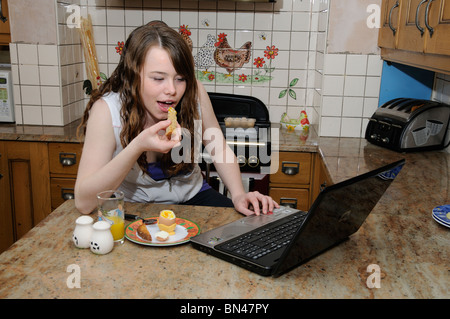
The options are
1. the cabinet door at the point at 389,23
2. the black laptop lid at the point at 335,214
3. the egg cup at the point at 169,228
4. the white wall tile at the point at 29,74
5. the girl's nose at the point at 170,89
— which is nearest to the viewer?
the black laptop lid at the point at 335,214

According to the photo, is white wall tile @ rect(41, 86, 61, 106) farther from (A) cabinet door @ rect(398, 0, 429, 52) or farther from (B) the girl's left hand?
(A) cabinet door @ rect(398, 0, 429, 52)

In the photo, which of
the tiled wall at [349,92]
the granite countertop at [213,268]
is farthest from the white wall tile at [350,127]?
the granite countertop at [213,268]

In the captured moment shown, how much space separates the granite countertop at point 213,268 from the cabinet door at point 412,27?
900 millimetres

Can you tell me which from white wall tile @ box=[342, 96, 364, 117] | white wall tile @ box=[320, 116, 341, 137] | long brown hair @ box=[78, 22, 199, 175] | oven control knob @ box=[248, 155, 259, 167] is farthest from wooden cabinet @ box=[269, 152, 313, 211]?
long brown hair @ box=[78, 22, 199, 175]

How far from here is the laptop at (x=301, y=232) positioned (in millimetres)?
971

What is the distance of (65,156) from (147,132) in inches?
62.9

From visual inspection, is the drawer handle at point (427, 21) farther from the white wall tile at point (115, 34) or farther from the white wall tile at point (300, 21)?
the white wall tile at point (115, 34)

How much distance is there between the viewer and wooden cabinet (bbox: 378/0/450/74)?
1723mm

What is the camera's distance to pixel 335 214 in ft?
3.41

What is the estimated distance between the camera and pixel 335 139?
2.81 m
